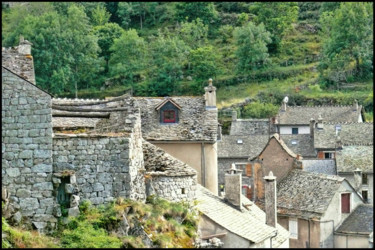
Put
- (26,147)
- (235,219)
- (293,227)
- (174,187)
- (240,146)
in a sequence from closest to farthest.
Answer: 1. (26,147)
2. (174,187)
3. (235,219)
4. (293,227)
5. (240,146)

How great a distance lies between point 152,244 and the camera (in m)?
22.8

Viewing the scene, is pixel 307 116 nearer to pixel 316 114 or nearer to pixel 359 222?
pixel 316 114

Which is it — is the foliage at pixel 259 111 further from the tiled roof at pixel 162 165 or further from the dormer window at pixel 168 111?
the tiled roof at pixel 162 165

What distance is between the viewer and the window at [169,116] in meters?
33.4

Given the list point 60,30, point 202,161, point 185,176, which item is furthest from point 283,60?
point 185,176

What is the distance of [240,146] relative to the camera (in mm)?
65812

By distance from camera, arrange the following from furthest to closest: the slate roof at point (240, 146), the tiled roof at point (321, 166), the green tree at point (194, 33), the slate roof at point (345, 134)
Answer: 1. the green tree at point (194, 33)
2. the slate roof at point (240, 146)
3. the slate roof at point (345, 134)
4. the tiled roof at point (321, 166)

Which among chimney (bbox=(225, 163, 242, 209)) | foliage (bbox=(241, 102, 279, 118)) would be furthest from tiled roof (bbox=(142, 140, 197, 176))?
foliage (bbox=(241, 102, 279, 118))

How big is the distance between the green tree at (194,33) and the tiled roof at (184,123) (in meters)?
68.9

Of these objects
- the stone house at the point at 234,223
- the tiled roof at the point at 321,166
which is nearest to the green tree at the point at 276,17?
the tiled roof at the point at 321,166

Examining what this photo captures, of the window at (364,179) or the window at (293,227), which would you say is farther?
the window at (364,179)

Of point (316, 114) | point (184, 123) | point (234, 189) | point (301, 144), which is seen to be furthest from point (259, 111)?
point (234, 189)

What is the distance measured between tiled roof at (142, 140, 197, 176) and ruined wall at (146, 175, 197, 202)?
148 millimetres

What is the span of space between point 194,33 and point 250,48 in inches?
297
